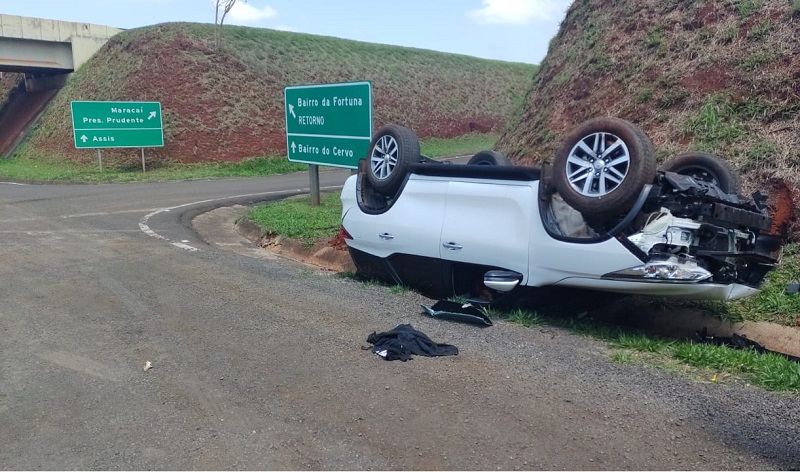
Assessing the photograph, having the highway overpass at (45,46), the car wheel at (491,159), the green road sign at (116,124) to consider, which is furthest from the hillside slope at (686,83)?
the highway overpass at (45,46)

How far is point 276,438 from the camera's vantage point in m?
3.80

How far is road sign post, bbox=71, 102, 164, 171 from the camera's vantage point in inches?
936

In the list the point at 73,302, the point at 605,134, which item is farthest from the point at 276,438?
the point at 73,302

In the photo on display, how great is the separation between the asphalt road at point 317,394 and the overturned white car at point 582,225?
527mm

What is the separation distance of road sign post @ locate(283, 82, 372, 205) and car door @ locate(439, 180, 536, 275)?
5317 millimetres

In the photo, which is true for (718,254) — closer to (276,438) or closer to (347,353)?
(347,353)

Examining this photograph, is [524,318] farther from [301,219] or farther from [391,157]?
[301,219]

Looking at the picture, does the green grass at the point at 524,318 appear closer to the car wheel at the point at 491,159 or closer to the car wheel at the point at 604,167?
the car wheel at the point at 604,167

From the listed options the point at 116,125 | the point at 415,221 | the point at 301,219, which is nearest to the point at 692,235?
the point at 415,221

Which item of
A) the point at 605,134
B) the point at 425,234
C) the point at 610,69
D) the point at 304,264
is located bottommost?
the point at 304,264

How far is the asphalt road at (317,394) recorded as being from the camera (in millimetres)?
3613

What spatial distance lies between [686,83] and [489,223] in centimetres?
583

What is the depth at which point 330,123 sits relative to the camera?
12617 millimetres

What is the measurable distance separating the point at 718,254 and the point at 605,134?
4.22 feet
